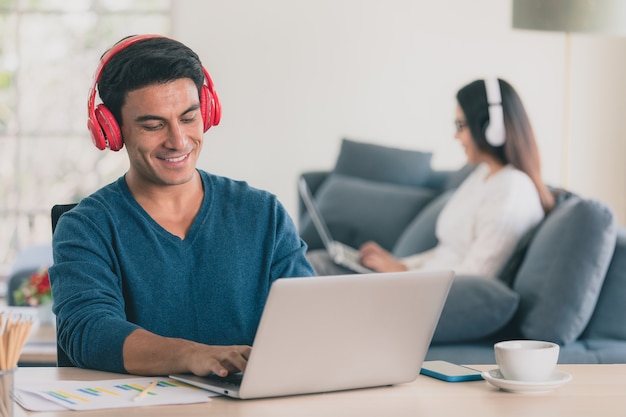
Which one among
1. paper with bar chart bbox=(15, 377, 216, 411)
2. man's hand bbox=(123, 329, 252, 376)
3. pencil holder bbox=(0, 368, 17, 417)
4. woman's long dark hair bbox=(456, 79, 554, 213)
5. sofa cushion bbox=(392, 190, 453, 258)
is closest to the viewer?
pencil holder bbox=(0, 368, 17, 417)

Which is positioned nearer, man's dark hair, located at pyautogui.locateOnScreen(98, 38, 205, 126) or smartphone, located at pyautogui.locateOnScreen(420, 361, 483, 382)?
smartphone, located at pyautogui.locateOnScreen(420, 361, 483, 382)

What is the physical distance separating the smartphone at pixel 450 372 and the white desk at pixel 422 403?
0.5 inches

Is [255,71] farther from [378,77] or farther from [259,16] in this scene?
[378,77]

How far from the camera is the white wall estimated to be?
206 inches

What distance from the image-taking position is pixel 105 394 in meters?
1.37

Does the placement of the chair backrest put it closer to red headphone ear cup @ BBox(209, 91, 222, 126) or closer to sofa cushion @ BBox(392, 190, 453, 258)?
red headphone ear cup @ BBox(209, 91, 222, 126)

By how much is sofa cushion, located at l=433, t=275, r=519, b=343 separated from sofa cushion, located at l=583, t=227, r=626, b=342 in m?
0.25

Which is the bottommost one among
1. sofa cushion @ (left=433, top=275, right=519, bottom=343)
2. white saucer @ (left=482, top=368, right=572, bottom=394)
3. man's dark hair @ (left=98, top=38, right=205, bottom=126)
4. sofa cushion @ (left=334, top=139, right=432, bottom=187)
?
sofa cushion @ (left=433, top=275, right=519, bottom=343)

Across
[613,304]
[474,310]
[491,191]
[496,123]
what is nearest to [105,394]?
[474,310]

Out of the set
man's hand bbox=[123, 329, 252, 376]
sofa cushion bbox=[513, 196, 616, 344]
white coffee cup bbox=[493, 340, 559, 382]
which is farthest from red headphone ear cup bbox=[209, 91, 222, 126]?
sofa cushion bbox=[513, 196, 616, 344]

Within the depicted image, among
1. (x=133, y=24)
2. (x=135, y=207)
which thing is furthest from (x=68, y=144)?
(x=135, y=207)

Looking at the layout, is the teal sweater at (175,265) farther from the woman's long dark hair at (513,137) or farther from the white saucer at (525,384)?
the woman's long dark hair at (513,137)

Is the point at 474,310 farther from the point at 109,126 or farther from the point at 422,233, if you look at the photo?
the point at 109,126

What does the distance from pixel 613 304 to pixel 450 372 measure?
1.59 m
